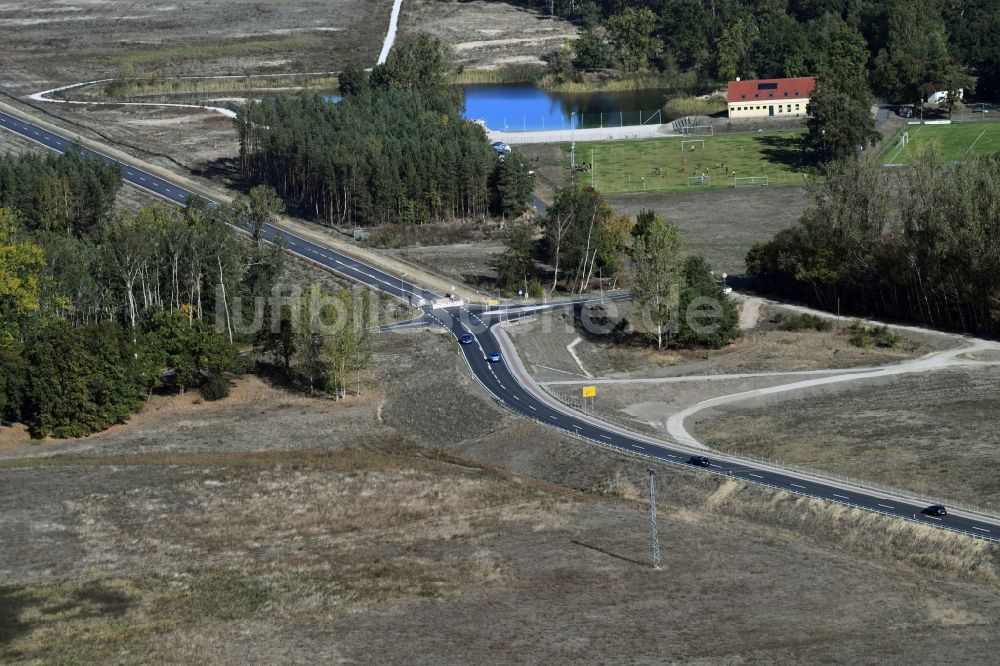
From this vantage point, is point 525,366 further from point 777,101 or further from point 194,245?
point 777,101

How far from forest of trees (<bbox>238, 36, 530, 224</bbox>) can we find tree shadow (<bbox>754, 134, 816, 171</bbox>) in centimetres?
3766

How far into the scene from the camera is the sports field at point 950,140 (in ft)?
549

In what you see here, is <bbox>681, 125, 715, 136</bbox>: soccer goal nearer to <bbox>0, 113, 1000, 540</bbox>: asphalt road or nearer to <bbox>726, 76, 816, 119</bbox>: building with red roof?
<bbox>726, 76, 816, 119</bbox>: building with red roof

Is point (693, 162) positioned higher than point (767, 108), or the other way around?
point (767, 108)

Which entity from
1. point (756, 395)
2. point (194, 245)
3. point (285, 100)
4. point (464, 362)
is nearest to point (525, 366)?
point (464, 362)

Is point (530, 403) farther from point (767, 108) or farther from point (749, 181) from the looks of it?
point (767, 108)

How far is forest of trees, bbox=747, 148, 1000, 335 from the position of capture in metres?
109

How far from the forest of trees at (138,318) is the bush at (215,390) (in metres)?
0.10

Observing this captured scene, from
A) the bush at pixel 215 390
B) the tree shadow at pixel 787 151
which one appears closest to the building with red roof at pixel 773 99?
Result: the tree shadow at pixel 787 151

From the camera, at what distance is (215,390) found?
341 feet

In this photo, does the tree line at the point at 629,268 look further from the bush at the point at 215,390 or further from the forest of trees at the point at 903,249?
the bush at the point at 215,390

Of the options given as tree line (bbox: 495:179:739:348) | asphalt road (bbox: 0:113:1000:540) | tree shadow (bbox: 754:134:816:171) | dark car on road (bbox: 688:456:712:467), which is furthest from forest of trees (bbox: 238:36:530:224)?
dark car on road (bbox: 688:456:712:467)

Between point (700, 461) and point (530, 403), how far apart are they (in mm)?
17983

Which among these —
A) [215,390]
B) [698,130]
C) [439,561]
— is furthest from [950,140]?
[439,561]
